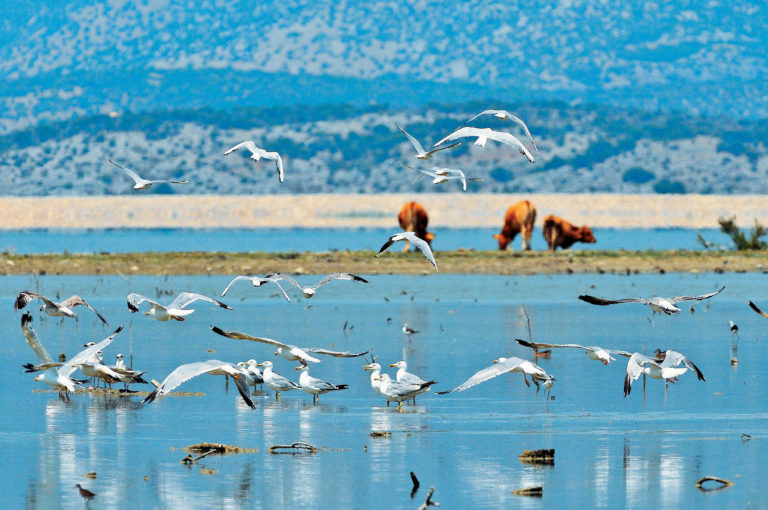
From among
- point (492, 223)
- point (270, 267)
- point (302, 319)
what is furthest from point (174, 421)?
point (492, 223)

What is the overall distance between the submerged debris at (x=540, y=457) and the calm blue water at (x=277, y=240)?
1100 inches

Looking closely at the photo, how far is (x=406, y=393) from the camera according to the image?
565 inches

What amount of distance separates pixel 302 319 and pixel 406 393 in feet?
31.2

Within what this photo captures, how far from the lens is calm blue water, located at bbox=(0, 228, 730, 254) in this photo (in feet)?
150

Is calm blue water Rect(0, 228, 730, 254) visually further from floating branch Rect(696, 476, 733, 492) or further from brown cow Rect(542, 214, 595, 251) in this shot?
floating branch Rect(696, 476, 733, 492)

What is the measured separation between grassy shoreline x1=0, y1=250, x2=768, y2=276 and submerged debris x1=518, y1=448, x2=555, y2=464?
71.0 feet

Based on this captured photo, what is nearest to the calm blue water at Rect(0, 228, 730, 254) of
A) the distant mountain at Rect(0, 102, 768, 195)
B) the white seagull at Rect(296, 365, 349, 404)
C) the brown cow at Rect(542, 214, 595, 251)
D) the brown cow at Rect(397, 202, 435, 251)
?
the brown cow at Rect(397, 202, 435, 251)

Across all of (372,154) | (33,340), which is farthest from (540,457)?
(372,154)

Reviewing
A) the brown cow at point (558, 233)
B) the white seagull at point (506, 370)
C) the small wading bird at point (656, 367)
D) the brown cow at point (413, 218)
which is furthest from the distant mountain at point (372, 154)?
the small wading bird at point (656, 367)

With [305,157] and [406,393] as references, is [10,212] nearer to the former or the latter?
[305,157]

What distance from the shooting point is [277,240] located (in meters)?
52.8

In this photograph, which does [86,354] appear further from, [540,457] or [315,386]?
[540,457]

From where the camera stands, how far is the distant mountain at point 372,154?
10550 centimetres

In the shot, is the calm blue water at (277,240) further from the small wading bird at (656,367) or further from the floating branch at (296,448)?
the floating branch at (296,448)
